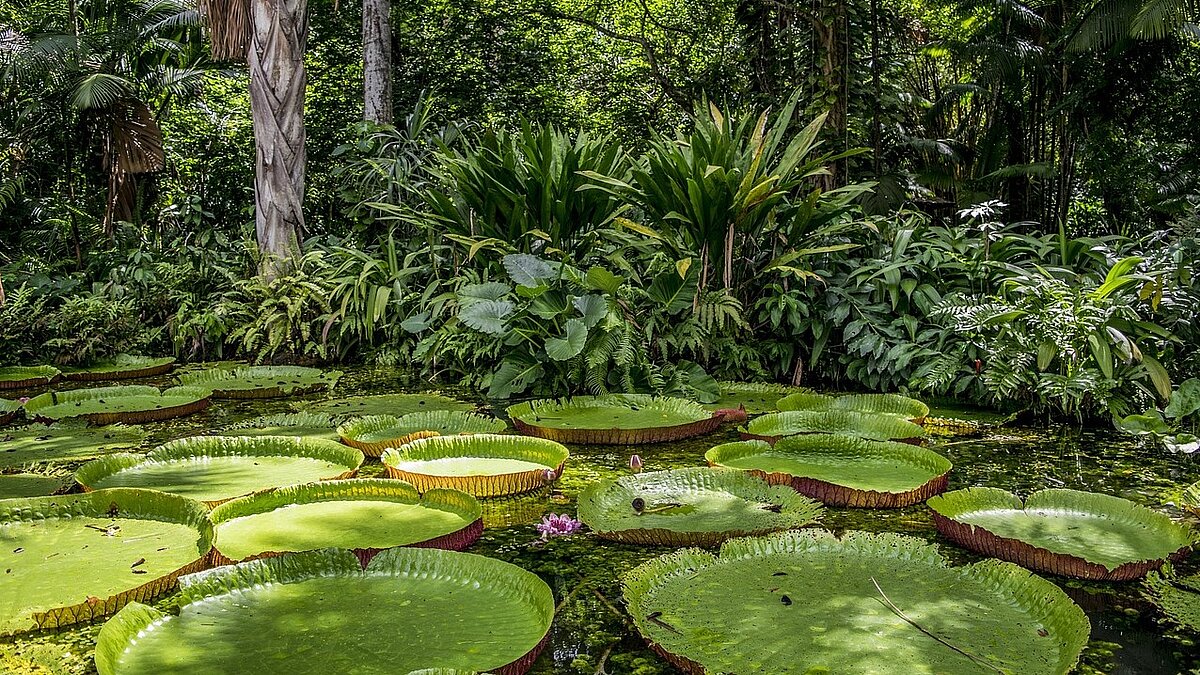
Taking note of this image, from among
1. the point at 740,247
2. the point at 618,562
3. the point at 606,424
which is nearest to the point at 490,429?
the point at 606,424

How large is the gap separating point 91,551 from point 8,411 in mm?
2249

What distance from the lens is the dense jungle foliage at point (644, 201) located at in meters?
3.59

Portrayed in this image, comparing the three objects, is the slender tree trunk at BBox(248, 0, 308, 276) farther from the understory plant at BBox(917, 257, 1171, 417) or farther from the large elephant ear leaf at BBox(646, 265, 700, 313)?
the understory plant at BBox(917, 257, 1171, 417)

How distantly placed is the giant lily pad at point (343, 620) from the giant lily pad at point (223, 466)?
0.67 meters

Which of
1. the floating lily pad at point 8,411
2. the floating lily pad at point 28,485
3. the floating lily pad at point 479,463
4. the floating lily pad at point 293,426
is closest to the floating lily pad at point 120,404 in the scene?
the floating lily pad at point 8,411

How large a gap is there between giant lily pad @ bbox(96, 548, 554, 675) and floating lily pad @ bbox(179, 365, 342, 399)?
2510mm

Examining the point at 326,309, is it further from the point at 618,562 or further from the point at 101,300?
the point at 618,562

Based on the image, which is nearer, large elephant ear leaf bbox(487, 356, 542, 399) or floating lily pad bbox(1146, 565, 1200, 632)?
floating lily pad bbox(1146, 565, 1200, 632)

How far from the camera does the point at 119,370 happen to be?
4.55 meters

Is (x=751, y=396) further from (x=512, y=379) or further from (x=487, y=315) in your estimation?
(x=487, y=315)

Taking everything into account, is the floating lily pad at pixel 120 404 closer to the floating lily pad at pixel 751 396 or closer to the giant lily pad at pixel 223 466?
the giant lily pad at pixel 223 466

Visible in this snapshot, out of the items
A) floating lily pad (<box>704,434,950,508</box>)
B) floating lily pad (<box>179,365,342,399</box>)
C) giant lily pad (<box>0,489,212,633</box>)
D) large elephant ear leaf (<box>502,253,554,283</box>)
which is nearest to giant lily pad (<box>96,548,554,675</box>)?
giant lily pad (<box>0,489,212,633</box>)

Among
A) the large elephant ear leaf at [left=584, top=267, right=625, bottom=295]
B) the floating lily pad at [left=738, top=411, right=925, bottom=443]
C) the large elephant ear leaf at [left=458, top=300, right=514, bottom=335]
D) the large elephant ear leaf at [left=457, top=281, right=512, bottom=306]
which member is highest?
the large elephant ear leaf at [left=584, top=267, right=625, bottom=295]

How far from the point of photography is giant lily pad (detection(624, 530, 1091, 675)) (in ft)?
4.23
